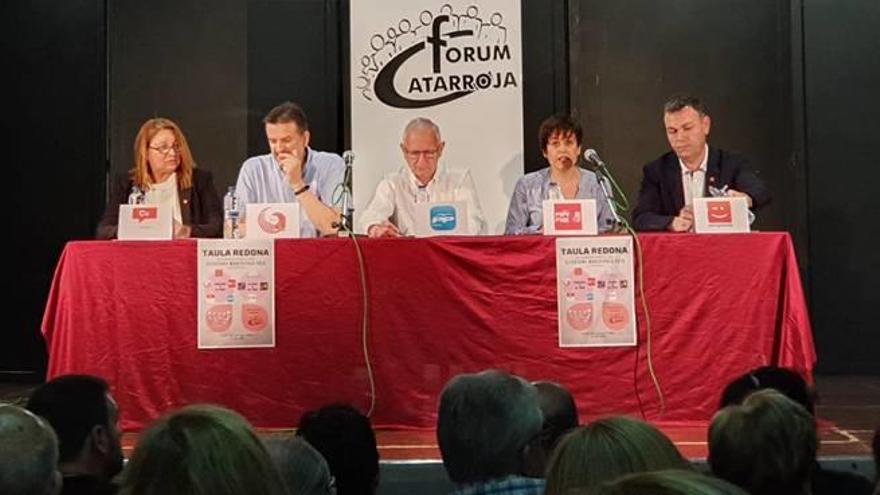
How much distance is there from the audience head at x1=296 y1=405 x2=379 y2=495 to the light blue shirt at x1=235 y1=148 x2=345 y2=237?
9.43 ft

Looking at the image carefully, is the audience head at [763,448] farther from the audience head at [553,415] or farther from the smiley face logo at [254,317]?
the smiley face logo at [254,317]

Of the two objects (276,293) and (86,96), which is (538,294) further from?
(86,96)

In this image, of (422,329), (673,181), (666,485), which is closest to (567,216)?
(422,329)

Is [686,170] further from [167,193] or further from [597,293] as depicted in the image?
[167,193]

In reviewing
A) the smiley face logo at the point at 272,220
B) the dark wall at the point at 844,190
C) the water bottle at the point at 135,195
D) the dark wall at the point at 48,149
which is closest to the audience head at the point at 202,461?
the smiley face logo at the point at 272,220

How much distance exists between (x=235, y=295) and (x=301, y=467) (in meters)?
2.35

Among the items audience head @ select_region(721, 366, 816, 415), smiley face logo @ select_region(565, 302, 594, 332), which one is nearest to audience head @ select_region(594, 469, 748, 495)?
audience head @ select_region(721, 366, 816, 415)

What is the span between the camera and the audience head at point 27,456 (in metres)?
1.47

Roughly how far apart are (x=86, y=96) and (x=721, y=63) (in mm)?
3649

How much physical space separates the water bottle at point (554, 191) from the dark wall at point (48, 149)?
2.75 m

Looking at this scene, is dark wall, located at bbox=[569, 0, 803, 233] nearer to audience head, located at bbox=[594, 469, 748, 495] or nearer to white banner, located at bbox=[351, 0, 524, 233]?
white banner, located at bbox=[351, 0, 524, 233]

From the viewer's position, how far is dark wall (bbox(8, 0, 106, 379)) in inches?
243

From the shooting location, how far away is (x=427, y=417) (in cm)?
390

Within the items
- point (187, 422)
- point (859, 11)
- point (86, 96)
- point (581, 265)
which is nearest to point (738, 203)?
point (581, 265)
